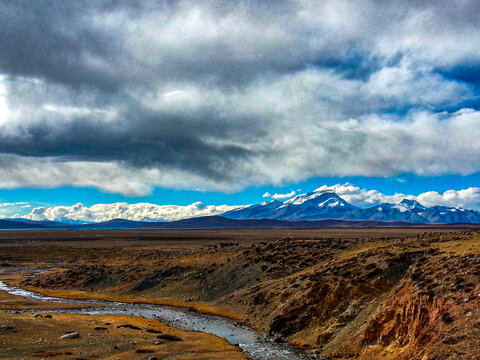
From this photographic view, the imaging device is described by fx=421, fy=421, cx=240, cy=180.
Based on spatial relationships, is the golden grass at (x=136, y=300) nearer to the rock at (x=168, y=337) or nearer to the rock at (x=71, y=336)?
the rock at (x=168, y=337)

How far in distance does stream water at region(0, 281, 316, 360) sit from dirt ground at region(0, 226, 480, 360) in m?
2.08

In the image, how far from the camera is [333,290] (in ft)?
145

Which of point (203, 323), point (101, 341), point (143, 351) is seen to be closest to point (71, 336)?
point (101, 341)

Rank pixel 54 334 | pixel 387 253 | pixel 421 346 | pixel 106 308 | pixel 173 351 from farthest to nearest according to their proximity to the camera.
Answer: pixel 106 308 → pixel 387 253 → pixel 54 334 → pixel 173 351 → pixel 421 346

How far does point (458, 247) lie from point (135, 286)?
5235 centimetres

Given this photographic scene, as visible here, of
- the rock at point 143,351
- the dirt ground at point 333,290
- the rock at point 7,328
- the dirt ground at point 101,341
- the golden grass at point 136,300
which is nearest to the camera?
the dirt ground at point 333,290

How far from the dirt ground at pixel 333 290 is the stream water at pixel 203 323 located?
2075 mm

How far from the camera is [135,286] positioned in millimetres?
74000

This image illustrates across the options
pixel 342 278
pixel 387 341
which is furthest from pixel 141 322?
pixel 387 341

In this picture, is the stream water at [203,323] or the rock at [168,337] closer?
the stream water at [203,323]

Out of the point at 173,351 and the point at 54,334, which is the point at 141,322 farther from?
the point at 173,351

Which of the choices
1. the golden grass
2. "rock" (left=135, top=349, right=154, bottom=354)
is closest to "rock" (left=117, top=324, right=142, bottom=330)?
"rock" (left=135, top=349, right=154, bottom=354)

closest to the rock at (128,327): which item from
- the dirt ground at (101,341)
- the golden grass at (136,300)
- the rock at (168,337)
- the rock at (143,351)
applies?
the dirt ground at (101,341)

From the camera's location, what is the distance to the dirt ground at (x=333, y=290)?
29.3 meters
